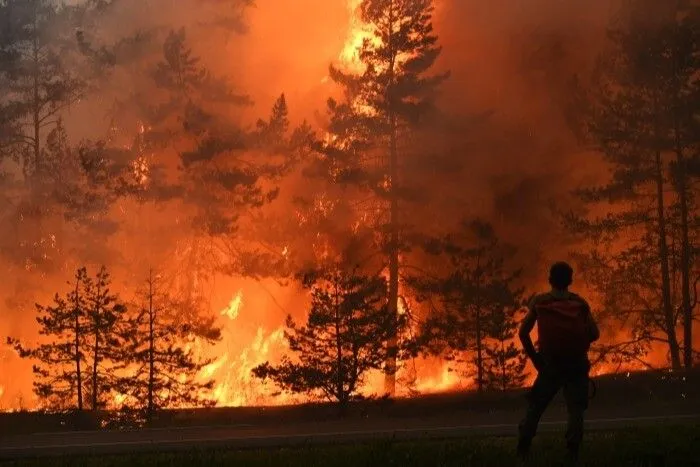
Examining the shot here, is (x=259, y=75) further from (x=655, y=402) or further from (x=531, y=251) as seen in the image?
(x=655, y=402)

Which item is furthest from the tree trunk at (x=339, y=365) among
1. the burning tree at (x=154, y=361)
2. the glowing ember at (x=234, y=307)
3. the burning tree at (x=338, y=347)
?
the glowing ember at (x=234, y=307)

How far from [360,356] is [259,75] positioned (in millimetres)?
19069

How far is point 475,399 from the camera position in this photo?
16938mm

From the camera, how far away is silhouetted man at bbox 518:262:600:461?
23.0 ft

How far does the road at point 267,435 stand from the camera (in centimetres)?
1028

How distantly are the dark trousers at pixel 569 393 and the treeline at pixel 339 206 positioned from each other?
999cm

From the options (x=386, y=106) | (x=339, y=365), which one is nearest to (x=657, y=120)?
(x=386, y=106)

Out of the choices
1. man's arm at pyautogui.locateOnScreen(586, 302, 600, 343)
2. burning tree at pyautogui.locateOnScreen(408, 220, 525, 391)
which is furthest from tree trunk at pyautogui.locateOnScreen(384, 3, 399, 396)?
man's arm at pyautogui.locateOnScreen(586, 302, 600, 343)

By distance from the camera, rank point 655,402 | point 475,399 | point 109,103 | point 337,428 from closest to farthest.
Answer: point 337,428, point 655,402, point 475,399, point 109,103

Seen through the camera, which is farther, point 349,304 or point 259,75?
point 259,75

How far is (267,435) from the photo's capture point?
11.4 metres

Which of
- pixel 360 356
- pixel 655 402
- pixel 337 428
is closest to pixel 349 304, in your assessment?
pixel 360 356

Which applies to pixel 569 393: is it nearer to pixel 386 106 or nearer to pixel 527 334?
pixel 527 334

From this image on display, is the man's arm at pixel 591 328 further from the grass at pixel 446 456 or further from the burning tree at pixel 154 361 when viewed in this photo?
the burning tree at pixel 154 361
